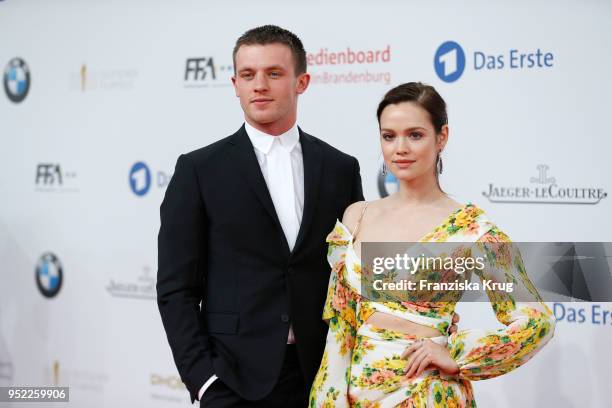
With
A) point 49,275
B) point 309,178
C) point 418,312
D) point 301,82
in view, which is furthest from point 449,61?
point 49,275

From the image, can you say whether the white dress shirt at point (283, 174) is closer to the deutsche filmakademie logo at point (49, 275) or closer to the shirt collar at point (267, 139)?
the shirt collar at point (267, 139)

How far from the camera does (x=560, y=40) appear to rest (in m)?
3.46

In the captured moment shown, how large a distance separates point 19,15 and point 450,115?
2871 mm

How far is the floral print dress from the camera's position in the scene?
206 centimetres

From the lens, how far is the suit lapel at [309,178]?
2.39 metres

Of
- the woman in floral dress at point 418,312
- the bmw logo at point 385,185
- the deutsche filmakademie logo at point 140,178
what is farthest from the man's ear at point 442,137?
the deutsche filmakademie logo at point 140,178

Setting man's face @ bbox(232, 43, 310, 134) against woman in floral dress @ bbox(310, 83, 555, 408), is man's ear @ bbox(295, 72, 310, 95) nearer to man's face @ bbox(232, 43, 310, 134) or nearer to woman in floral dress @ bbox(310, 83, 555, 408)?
man's face @ bbox(232, 43, 310, 134)

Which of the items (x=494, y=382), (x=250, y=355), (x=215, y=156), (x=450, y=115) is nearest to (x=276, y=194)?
(x=215, y=156)

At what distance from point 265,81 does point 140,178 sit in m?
2.32

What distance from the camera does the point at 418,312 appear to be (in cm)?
212

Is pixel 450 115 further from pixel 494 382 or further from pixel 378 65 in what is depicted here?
pixel 494 382

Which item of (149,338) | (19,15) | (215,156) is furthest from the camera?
(19,15)

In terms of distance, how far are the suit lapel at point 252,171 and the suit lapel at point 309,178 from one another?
6 cm

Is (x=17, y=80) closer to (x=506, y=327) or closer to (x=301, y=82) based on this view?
(x=301, y=82)
